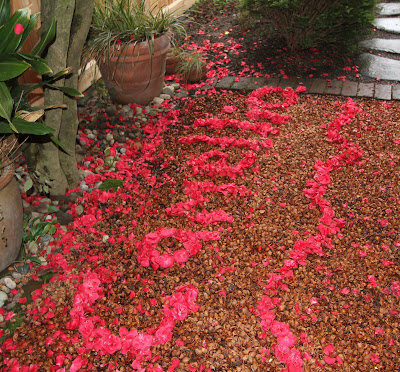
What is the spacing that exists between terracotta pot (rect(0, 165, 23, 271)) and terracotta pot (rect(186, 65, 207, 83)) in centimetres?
252

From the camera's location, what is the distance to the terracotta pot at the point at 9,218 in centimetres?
184

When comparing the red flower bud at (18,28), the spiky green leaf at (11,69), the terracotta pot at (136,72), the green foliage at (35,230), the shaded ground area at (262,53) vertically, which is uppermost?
the red flower bud at (18,28)

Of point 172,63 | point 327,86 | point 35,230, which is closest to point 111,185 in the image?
point 35,230

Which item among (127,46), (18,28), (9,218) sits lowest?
(9,218)

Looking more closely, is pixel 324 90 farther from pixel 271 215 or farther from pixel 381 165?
pixel 271 215

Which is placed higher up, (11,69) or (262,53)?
(11,69)

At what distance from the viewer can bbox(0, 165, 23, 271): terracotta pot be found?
184 cm

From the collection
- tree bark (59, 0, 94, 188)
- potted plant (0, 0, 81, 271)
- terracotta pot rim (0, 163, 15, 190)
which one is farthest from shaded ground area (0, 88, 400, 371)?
terracotta pot rim (0, 163, 15, 190)

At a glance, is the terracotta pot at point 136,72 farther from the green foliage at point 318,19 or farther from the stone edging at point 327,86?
the green foliage at point 318,19

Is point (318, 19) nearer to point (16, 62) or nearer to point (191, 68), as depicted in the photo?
point (191, 68)

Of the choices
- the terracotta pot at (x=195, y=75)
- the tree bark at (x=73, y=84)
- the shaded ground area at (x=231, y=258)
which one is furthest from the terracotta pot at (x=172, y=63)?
the tree bark at (x=73, y=84)

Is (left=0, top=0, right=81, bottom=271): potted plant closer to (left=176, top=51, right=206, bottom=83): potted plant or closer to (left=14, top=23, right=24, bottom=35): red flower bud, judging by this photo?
(left=14, top=23, right=24, bottom=35): red flower bud

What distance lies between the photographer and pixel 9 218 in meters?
1.89

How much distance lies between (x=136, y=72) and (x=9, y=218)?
189 centimetres
